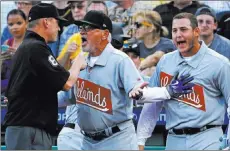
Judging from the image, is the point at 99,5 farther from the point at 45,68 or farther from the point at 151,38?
the point at 45,68

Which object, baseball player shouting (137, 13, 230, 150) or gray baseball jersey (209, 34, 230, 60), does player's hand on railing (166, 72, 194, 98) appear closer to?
baseball player shouting (137, 13, 230, 150)

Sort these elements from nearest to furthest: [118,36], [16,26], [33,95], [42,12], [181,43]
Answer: [33,95] → [42,12] → [181,43] → [118,36] → [16,26]

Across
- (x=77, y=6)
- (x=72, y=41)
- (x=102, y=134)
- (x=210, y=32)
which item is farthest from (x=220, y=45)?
(x=102, y=134)

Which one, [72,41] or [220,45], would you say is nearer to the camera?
[220,45]

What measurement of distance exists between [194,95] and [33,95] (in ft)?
5.16

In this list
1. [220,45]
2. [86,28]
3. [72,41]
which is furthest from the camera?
[72,41]

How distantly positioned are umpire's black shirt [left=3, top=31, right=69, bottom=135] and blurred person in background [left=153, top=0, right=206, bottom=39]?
13.3ft

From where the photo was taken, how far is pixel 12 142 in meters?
6.23

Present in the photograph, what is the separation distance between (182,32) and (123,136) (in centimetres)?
117

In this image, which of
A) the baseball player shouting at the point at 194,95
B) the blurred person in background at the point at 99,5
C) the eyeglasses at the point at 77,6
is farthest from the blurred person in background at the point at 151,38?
the baseball player shouting at the point at 194,95

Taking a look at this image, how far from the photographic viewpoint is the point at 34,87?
6.14m

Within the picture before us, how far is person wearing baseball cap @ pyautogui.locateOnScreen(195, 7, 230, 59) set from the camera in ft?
31.5

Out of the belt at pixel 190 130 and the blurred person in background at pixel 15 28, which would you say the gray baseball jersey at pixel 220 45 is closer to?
the blurred person in background at pixel 15 28

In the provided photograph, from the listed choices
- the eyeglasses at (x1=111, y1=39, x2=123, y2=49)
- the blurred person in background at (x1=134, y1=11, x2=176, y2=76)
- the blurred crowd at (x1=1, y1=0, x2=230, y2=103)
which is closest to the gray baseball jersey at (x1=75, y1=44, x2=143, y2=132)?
the eyeglasses at (x1=111, y1=39, x2=123, y2=49)
